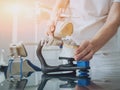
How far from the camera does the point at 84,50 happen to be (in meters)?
0.51

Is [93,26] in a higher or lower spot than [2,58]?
higher

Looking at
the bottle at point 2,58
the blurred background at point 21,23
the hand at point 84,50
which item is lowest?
the bottle at point 2,58

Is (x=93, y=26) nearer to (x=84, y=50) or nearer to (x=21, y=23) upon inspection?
(x=84, y=50)

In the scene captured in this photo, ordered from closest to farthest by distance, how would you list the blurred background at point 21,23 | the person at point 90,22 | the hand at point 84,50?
the hand at point 84,50, the person at point 90,22, the blurred background at point 21,23

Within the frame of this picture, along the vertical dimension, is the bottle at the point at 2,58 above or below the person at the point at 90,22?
below

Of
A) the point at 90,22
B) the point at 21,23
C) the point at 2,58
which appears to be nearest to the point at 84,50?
the point at 90,22

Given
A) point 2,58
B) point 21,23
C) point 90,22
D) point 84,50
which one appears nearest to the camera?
point 84,50

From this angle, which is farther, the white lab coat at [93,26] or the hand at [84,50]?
the white lab coat at [93,26]

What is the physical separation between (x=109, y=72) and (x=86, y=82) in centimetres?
41

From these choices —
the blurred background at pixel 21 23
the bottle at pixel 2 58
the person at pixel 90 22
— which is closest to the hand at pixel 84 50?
the person at pixel 90 22

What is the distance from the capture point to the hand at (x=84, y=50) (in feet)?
1.65

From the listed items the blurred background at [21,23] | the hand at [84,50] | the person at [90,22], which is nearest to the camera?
the hand at [84,50]

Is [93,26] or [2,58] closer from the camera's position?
[93,26]

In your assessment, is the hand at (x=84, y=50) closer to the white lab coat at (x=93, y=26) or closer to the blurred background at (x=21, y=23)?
the white lab coat at (x=93, y=26)
